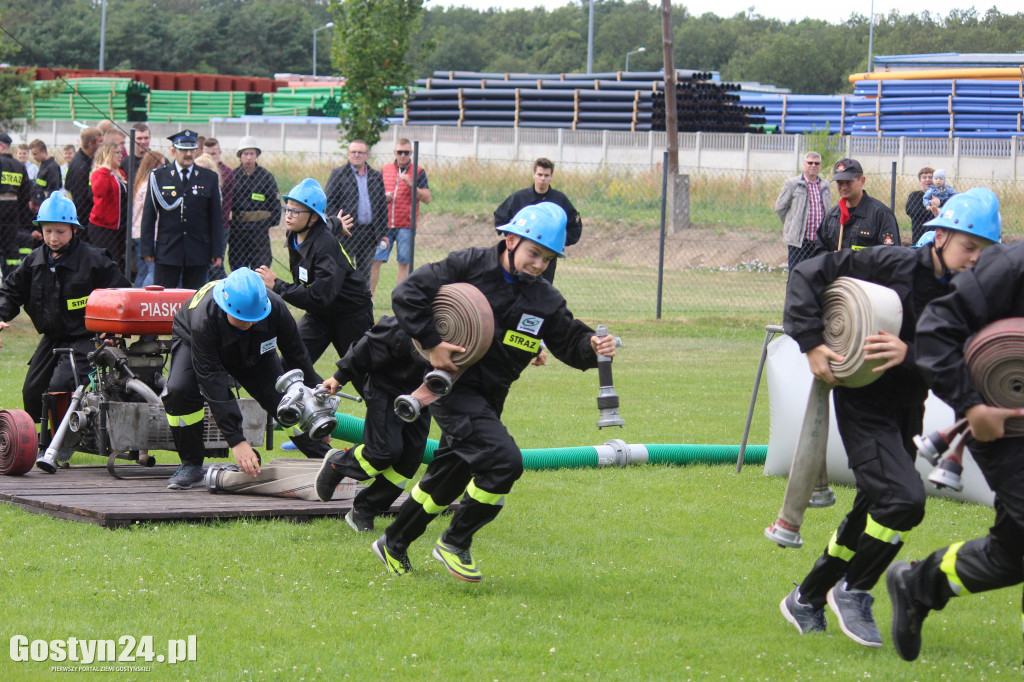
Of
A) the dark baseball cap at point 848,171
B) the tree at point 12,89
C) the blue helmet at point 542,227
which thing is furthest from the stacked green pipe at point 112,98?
the blue helmet at point 542,227

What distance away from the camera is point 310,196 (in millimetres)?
8617

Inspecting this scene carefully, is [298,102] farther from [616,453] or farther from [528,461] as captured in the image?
[528,461]

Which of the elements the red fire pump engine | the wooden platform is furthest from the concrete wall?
the wooden platform

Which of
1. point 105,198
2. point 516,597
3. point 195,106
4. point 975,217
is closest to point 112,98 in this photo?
point 195,106

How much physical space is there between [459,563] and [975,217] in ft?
9.59

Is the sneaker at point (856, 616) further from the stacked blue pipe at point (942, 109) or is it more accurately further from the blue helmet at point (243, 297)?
the stacked blue pipe at point (942, 109)

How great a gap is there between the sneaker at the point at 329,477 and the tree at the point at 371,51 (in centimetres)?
1568

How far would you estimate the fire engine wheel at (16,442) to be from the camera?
27.1 feet

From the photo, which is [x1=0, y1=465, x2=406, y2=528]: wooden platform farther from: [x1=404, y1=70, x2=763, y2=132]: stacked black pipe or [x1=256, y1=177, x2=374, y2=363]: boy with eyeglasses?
[x1=404, y1=70, x2=763, y2=132]: stacked black pipe

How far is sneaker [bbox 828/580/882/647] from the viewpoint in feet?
17.9

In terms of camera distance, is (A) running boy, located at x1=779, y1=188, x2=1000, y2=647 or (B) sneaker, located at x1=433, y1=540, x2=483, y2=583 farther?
(B) sneaker, located at x1=433, y1=540, x2=483, y2=583

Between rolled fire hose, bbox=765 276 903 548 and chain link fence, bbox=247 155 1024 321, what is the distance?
16.1 m

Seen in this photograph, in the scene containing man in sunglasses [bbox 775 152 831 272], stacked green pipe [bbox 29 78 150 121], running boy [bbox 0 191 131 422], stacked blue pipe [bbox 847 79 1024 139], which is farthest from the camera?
stacked green pipe [bbox 29 78 150 121]

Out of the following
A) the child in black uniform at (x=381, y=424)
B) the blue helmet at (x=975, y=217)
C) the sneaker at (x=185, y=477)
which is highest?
the blue helmet at (x=975, y=217)
